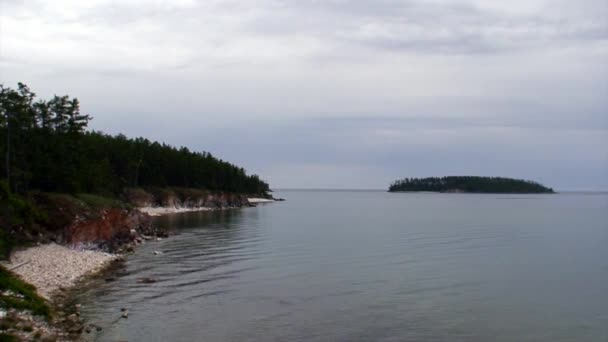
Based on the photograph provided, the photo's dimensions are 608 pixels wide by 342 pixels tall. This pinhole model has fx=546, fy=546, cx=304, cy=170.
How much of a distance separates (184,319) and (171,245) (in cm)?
3093

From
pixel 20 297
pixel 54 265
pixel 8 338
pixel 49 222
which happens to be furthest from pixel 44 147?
pixel 8 338

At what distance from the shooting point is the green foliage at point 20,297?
2359 centimetres

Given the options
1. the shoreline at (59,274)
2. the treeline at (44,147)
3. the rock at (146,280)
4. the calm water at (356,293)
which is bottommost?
the calm water at (356,293)

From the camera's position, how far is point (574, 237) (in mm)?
70375

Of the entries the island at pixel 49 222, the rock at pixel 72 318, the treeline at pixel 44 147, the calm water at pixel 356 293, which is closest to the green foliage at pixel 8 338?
the island at pixel 49 222

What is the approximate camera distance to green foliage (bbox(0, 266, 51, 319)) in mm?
23594

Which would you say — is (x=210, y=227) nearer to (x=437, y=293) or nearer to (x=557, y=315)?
(x=437, y=293)

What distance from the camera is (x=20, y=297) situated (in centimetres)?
2519

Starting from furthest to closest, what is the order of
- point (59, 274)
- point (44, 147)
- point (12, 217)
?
point (44, 147), point (12, 217), point (59, 274)

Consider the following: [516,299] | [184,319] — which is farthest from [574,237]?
[184,319]

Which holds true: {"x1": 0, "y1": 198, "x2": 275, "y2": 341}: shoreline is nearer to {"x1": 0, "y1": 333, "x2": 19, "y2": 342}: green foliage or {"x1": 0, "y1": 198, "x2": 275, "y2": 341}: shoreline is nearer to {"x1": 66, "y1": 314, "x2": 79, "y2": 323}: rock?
{"x1": 66, "y1": 314, "x2": 79, "y2": 323}: rock

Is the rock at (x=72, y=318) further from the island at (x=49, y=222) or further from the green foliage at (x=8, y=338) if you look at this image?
the green foliage at (x=8, y=338)

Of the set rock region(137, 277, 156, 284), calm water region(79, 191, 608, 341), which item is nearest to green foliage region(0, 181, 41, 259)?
calm water region(79, 191, 608, 341)

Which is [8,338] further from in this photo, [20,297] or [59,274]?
[59,274]
